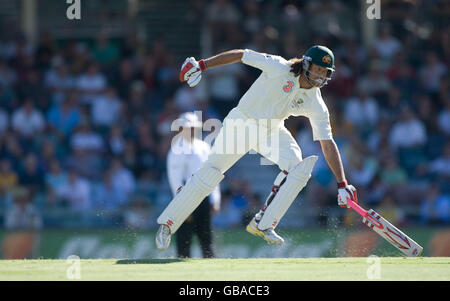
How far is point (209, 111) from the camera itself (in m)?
14.8

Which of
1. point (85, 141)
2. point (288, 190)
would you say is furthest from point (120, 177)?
point (288, 190)

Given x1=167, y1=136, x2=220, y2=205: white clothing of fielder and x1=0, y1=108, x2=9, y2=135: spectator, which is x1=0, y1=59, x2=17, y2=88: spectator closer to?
x1=0, y1=108, x2=9, y2=135: spectator

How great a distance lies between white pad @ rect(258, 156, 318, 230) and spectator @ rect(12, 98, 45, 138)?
7446mm

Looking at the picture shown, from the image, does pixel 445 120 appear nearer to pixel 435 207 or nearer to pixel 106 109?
pixel 435 207

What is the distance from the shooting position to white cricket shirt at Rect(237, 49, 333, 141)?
8094 millimetres

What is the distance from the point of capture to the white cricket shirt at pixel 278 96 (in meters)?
8.09

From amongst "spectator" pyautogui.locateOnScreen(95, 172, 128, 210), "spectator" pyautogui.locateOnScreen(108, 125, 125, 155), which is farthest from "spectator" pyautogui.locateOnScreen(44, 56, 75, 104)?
"spectator" pyautogui.locateOnScreen(95, 172, 128, 210)

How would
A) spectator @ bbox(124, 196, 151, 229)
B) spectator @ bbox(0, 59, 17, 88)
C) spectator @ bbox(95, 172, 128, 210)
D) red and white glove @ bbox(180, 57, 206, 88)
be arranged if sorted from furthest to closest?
spectator @ bbox(0, 59, 17, 88), spectator @ bbox(95, 172, 128, 210), spectator @ bbox(124, 196, 151, 229), red and white glove @ bbox(180, 57, 206, 88)

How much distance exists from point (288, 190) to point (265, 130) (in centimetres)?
61

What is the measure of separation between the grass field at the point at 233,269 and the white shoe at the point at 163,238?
0.14 metres

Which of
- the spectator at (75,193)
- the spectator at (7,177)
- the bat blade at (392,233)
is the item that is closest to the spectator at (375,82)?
the spectator at (75,193)

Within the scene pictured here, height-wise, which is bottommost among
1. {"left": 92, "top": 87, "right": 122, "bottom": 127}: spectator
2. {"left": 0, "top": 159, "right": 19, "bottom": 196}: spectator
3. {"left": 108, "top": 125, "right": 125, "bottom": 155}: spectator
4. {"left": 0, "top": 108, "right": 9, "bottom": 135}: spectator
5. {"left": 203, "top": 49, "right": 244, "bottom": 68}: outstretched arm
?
{"left": 0, "top": 159, "right": 19, "bottom": 196}: spectator
